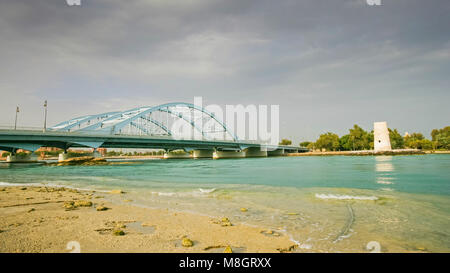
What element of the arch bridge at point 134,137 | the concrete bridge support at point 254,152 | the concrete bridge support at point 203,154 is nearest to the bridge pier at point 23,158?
the arch bridge at point 134,137

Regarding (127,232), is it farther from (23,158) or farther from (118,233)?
(23,158)

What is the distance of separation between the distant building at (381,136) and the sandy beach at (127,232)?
80.5 meters

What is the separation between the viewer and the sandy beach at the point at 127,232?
14.9 ft

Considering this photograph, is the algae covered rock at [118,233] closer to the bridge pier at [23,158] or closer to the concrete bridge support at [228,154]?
the bridge pier at [23,158]

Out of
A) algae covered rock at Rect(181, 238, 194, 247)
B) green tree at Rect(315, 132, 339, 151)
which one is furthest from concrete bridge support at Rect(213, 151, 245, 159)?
algae covered rock at Rect(181, 238, 194, 247)

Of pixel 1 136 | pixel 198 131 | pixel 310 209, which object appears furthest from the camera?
pixel 198 131

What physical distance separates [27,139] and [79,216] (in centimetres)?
4454

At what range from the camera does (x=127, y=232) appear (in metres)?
5.50

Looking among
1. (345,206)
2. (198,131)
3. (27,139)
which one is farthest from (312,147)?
(345,206)

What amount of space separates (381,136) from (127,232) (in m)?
87.3

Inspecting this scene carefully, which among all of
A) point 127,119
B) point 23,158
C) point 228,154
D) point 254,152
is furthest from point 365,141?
point 23,158

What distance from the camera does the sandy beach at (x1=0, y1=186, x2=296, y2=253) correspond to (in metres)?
4.55
